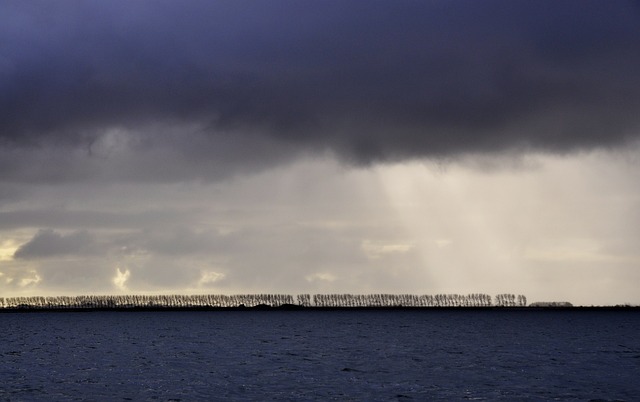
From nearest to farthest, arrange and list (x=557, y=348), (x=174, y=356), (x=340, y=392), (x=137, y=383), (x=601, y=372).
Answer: (x=340, y=392), (x=137, y=383), (x=601, y=372), (x=174, y=356), (x=557, y=348)

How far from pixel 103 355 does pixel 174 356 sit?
1246cm

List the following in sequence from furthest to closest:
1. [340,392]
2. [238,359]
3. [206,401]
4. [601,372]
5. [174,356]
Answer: [174,356] < [238,359] < [601,372] < [340,392] < [206,401]

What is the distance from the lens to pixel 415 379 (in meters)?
90.5

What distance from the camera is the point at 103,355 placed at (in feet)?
424

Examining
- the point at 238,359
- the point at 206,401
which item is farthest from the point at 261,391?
the point at 238,359

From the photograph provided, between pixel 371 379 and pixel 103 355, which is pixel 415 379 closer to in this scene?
pixel 371 379

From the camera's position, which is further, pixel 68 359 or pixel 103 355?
pixel 103 355

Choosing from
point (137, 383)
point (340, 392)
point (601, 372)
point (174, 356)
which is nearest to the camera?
point (340, 392)

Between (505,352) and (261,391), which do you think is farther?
(505,352)

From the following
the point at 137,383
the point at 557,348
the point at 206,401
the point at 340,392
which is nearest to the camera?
the point at 206,401

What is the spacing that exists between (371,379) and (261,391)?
15.9m

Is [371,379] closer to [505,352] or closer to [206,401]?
[206,401]

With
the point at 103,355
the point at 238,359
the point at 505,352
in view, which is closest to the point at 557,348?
the point at 505,352

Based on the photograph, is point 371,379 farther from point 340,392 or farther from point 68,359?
point 68,359
